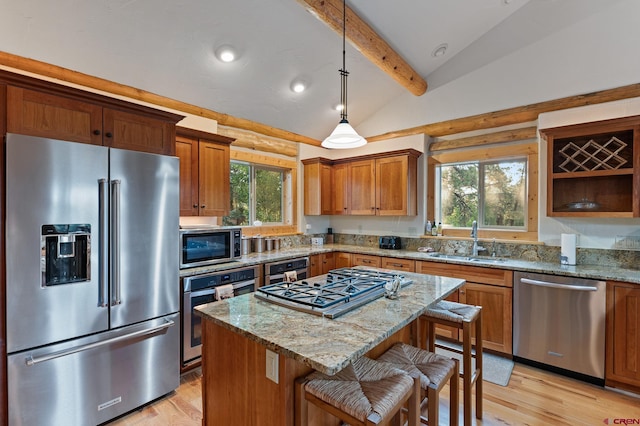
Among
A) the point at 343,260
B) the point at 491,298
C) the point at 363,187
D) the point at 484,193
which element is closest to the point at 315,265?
the point at 343,260

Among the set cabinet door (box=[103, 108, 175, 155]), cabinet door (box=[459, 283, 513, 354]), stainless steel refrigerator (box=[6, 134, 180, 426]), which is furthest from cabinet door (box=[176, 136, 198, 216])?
cabinet door (box=[459, 283, 513, 354])

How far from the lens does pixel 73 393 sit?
1.99 metres

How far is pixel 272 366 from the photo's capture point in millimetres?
1326

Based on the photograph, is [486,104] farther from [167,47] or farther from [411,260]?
[167,47]

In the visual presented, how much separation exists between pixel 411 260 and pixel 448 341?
3.27ft

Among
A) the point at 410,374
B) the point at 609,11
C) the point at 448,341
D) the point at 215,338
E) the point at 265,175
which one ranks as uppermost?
the point at 609,11

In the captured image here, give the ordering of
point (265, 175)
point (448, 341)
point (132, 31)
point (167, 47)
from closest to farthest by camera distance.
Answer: point (132, 31), point (167, 47), point (448, 341), point (265, 175)

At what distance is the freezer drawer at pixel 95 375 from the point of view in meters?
1.84

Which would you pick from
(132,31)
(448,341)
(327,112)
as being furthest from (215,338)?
(327,112)

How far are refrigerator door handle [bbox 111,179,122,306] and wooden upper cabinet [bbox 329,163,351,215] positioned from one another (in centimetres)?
325

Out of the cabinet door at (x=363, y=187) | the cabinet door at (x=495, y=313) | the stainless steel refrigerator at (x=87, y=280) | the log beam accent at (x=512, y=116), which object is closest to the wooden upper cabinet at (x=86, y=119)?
the stainless steel refrigerator at (x=87, y=280)

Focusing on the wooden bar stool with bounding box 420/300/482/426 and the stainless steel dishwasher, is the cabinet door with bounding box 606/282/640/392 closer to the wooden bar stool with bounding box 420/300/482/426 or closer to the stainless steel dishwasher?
the stainless steel dishwasher

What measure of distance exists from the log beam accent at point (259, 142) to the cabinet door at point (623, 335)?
398cm

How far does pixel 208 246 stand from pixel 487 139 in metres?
3.62
